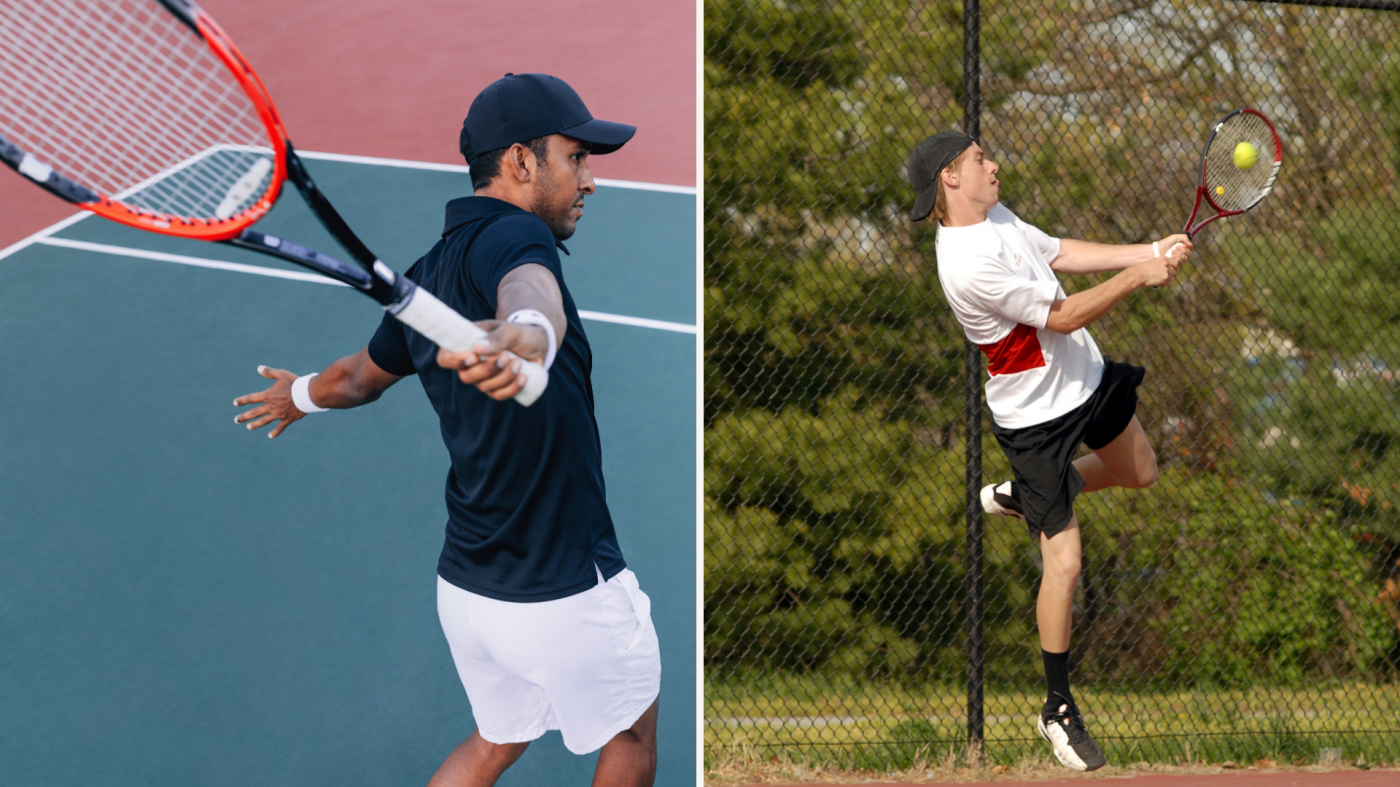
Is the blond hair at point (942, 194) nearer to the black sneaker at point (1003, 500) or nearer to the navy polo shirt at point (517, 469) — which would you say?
the black sneaker at point (1003, 500)

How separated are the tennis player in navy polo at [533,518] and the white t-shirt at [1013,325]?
96cm

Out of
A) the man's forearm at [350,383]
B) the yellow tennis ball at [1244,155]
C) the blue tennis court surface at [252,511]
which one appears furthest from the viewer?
the blue tennis court surface at [252,511]

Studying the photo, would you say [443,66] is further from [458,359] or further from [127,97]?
[458,359]

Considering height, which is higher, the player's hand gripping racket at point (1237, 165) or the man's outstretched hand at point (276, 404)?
the man's outstretched hand at point (276, 404)

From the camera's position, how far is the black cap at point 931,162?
2.66m

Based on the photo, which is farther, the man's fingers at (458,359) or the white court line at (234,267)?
the white court line at (234,267)

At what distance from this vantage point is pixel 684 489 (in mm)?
3516

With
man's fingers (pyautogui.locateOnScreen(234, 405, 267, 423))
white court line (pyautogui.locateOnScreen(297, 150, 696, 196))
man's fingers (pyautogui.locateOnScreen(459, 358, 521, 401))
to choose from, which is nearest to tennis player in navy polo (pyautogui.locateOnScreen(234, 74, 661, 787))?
man's fingers (pyautogui.locateOnScreen(459, 358, 521, 401))

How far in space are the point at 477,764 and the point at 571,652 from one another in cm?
40

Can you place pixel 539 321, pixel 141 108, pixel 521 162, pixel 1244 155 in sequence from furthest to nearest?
pixel 141 108
pixel 1244 155
pixel 521 162
pixel 539 321

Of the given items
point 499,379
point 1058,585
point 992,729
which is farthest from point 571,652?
point 992,729

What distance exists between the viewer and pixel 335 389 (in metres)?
2.40

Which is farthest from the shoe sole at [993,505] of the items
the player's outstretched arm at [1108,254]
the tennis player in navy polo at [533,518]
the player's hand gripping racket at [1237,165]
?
the tennis player in navy polo at [533,518]

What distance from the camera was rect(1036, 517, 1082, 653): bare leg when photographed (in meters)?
2.67
